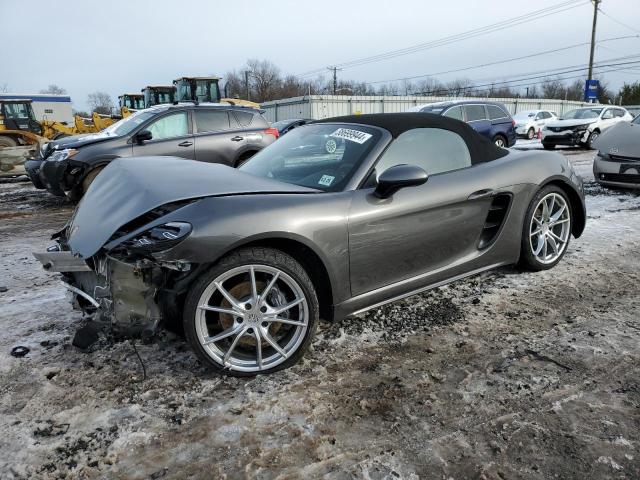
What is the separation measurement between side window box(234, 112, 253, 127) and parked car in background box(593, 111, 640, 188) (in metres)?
5.99

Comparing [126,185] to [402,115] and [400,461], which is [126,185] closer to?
[402,115]

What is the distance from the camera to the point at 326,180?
287 cm

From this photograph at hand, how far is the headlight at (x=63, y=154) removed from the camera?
7336 mm

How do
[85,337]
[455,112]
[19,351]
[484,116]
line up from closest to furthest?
1. [85,337]
2. [19,351]
3. [455,112]
4. [484,116]

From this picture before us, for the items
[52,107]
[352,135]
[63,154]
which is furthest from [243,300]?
[52,107]

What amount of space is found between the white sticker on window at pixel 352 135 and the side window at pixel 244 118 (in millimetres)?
5673

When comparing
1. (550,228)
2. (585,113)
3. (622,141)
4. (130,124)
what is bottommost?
(550,228)

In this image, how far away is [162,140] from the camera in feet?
25.6

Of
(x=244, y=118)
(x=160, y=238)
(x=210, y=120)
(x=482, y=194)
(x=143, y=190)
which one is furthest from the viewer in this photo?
(x=244, y=118)

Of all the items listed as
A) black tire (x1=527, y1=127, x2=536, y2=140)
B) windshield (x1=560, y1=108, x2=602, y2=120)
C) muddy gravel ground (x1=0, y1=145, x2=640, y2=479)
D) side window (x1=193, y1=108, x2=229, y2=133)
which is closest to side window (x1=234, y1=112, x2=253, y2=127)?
side window (x1=193, y1=108, x2=229, y2=133)

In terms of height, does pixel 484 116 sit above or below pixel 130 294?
above

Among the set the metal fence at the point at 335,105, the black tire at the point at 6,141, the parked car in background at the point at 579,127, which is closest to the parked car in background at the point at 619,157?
the parked car in background at the point at 579,127

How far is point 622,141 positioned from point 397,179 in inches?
250

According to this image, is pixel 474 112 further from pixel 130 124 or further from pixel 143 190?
pixel 143 190
